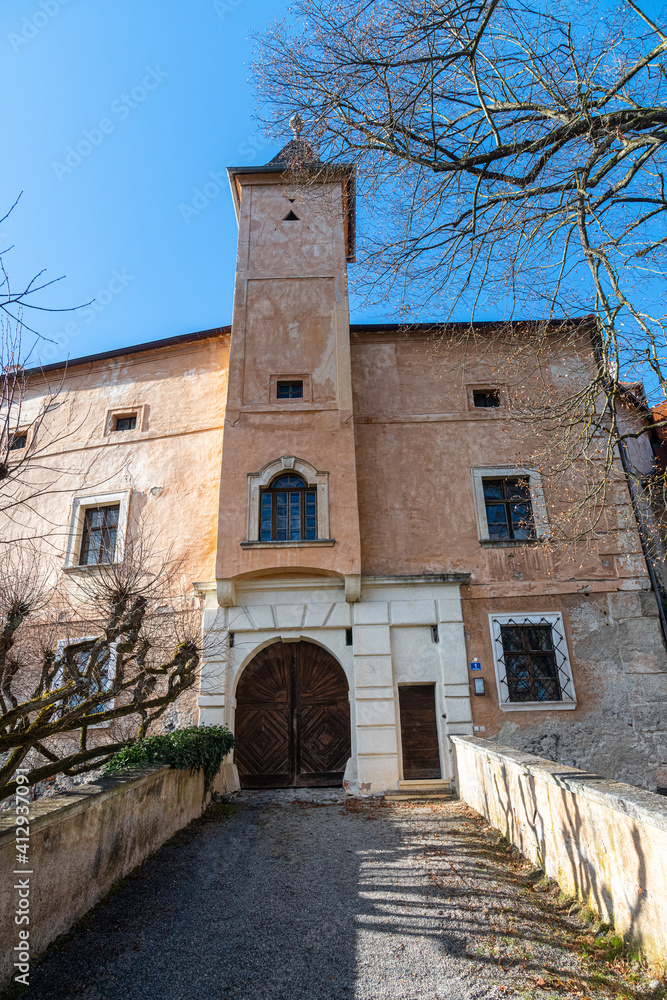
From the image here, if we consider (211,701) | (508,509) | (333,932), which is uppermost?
(508,509)

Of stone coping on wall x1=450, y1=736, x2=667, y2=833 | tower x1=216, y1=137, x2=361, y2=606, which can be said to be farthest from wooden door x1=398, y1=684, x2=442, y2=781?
stone coping on wall x1=450, y1=736, x2=667, y2=833

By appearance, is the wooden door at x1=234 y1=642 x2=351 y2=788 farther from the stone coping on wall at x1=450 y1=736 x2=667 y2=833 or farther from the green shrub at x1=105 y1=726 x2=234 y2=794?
the stone coping on wall at x1=450 y1=736 x2=667 y2=833

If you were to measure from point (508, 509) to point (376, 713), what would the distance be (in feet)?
17.1

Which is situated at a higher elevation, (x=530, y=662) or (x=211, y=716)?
(x=530, y=662)

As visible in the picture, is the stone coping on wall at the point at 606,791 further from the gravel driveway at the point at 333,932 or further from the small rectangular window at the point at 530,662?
the small rectangular window at the point at 530,662

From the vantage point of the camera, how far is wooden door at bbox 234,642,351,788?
11.3 m

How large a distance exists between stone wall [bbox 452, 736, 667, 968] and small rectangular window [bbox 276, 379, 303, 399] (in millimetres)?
9012

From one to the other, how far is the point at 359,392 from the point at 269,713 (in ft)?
24.4

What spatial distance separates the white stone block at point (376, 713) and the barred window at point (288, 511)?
3.44 m

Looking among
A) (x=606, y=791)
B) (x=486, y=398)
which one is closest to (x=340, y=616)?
(x=486, y=398)

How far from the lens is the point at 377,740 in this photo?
11.0 meters

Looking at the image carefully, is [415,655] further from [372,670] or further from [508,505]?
[508,505]

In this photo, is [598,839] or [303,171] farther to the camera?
[303,171]

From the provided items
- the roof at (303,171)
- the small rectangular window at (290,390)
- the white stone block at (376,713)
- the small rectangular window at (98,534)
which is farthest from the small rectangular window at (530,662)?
the small rectangular window at (98,534)
